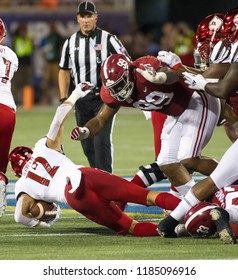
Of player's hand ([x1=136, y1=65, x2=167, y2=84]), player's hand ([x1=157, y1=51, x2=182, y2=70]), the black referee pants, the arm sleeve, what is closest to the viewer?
player's hand ([x1=136, y1=65, x2=167, y2=84])

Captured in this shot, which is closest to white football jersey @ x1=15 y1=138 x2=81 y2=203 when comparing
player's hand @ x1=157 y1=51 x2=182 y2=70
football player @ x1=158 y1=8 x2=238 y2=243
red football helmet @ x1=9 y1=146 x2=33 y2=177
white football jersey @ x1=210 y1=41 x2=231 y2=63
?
red football helmet @ x1=9 y1=146 x2=33 y2=177

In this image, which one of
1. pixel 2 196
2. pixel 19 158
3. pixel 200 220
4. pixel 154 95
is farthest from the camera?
pixel 2 196

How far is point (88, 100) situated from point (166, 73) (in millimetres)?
2440

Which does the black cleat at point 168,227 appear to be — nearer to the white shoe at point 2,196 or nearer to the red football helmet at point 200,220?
the red football helmet at point 200,220

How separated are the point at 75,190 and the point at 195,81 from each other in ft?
3.38

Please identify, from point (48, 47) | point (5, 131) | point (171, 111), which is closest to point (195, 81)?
point (171, 111)

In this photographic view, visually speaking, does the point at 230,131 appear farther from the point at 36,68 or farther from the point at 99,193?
the point at 36,68

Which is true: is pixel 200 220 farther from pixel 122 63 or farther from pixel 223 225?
pixel 122 63

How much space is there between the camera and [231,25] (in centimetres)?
690

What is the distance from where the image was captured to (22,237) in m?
6.88

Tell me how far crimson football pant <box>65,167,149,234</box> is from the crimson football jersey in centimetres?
62

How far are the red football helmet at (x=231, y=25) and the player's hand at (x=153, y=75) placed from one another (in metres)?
0.50

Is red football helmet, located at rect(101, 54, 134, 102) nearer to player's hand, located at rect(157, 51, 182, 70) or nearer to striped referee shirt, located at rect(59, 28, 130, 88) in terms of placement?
player's hand, located at rect(157, 51, 182, 70)

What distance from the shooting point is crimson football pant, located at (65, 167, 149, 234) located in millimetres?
6719
